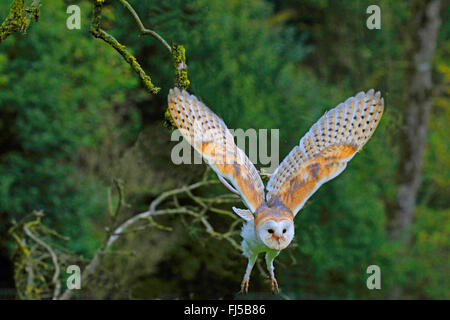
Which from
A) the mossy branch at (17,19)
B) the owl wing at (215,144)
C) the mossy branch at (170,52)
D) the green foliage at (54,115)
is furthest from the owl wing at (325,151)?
the green foliage at (54,115)

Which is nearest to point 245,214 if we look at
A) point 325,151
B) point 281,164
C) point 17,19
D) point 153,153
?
point 281,164

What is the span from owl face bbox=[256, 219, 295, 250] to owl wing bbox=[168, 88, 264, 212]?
0.59 feet

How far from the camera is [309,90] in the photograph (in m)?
7.61

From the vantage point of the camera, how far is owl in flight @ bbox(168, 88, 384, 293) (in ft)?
7.20

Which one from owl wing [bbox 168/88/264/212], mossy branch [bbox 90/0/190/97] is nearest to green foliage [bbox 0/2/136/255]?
mossy branch [bbox 90/0/190/97]

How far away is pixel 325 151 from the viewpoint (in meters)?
2.57

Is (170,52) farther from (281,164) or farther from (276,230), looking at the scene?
(276,230)

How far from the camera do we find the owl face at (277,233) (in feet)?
6.66

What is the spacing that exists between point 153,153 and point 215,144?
256cm

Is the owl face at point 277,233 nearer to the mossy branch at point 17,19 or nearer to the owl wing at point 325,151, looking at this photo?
the owl wing at point 325,151

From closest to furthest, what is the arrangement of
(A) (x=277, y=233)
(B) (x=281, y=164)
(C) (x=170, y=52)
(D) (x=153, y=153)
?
(A) (x=277, y=233)
(C) (x=170, y=52)
(B) (x=281, y=164)
(D) (x=153, y=153)

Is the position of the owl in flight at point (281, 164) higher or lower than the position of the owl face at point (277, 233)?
higher

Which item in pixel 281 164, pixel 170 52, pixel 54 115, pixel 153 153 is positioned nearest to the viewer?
pixel 170 52
